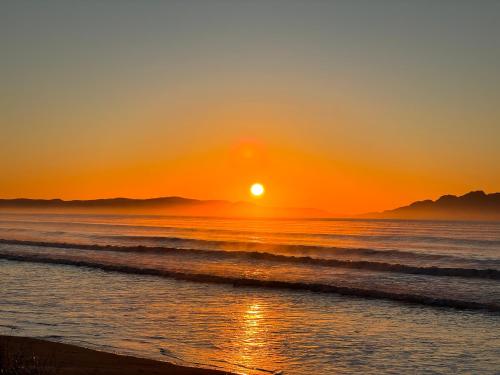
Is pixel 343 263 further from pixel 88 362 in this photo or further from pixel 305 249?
pixel 88 362

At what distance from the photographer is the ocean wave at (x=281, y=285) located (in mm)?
22062

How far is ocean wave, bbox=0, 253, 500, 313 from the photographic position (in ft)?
72.4

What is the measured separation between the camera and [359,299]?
76.4 ft

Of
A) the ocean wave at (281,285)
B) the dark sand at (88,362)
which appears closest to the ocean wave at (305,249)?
the ocean wave at (281,285)

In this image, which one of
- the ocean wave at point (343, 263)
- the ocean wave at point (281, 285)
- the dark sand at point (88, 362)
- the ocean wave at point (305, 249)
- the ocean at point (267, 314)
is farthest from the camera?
the ocean wave at point (305, 249)

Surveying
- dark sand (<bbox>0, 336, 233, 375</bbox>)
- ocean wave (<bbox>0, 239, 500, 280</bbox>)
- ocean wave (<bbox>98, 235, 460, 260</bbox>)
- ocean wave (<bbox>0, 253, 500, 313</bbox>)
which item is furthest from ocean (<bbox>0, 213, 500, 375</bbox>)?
ocean wave (<bbox>98, 235, 460, 260</bbox>)

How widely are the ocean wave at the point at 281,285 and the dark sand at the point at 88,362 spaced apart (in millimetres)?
13609

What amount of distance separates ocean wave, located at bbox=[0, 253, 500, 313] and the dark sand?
13.6 m

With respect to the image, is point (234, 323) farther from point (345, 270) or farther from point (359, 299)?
point (345, 270)

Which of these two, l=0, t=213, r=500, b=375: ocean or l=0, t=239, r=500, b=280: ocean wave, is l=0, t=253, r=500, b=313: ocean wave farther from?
l=0, t=239, r=500, b=280: ocean wave

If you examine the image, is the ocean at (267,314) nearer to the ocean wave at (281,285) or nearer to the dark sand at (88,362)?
the ocean wave at (281,285)

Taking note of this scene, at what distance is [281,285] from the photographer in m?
27.4

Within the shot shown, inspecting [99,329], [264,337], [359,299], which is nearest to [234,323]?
[264,337]

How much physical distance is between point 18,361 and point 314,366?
6.48 metres
